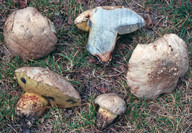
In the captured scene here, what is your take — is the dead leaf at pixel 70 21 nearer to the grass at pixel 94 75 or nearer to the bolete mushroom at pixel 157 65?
the grass at pixel 94 75

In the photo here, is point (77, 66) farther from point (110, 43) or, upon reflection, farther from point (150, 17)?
point (150, 17)

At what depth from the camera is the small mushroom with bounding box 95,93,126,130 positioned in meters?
2.76

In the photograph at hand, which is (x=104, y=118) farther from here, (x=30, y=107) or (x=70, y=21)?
(x=70, y=21)

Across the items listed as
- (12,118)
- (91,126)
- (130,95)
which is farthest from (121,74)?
(12,118)

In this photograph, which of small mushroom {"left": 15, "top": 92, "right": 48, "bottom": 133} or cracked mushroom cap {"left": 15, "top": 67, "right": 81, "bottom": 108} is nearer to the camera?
cracked mushroom cap {"left": 15, "top": 67, "right": 81, "bottom": 108}

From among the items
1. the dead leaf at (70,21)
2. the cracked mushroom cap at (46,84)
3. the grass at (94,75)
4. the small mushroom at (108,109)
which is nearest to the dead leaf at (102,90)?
the grass at (94,75)

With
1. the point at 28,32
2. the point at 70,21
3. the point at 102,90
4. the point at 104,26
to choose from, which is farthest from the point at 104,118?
the point at 70,21

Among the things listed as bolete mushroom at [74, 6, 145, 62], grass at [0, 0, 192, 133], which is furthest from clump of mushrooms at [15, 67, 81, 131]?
bolete mushroom at [74, 6, 145, 62]

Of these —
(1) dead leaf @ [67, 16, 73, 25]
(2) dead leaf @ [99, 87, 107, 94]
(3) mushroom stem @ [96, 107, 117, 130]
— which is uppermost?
(1) dead leaf @ [67, 16, 73, 25]

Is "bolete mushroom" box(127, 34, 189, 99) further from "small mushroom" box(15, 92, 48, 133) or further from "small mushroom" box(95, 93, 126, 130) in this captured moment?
"small mushroom" box(15, 92, 48, 133)

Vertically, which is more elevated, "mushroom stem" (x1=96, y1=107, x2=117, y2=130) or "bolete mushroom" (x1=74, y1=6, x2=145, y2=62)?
"bolete mushroom" (x1=74, y1=6, x2=145, y2=62)

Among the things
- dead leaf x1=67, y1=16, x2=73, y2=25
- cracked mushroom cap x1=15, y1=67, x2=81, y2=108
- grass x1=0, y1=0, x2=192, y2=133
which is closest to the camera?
cracked mushroom cap x1=15, y1=67, x2=81, y2=108

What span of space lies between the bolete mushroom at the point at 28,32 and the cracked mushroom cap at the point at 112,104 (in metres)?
0.94

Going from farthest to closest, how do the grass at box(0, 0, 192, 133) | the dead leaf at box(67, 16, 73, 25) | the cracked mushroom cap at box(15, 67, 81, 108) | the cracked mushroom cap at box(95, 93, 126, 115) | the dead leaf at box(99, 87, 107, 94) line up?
the dead leaf at box(67, 16, 73, 25), the dead leaf at box(99, 87, 107, 94), the grass at box(0, 0, 192, 133), the cracked mushroom cap at box(95, 93, 126, 115), the cracked mushroom cap at box(15, 67, 81, 108)
